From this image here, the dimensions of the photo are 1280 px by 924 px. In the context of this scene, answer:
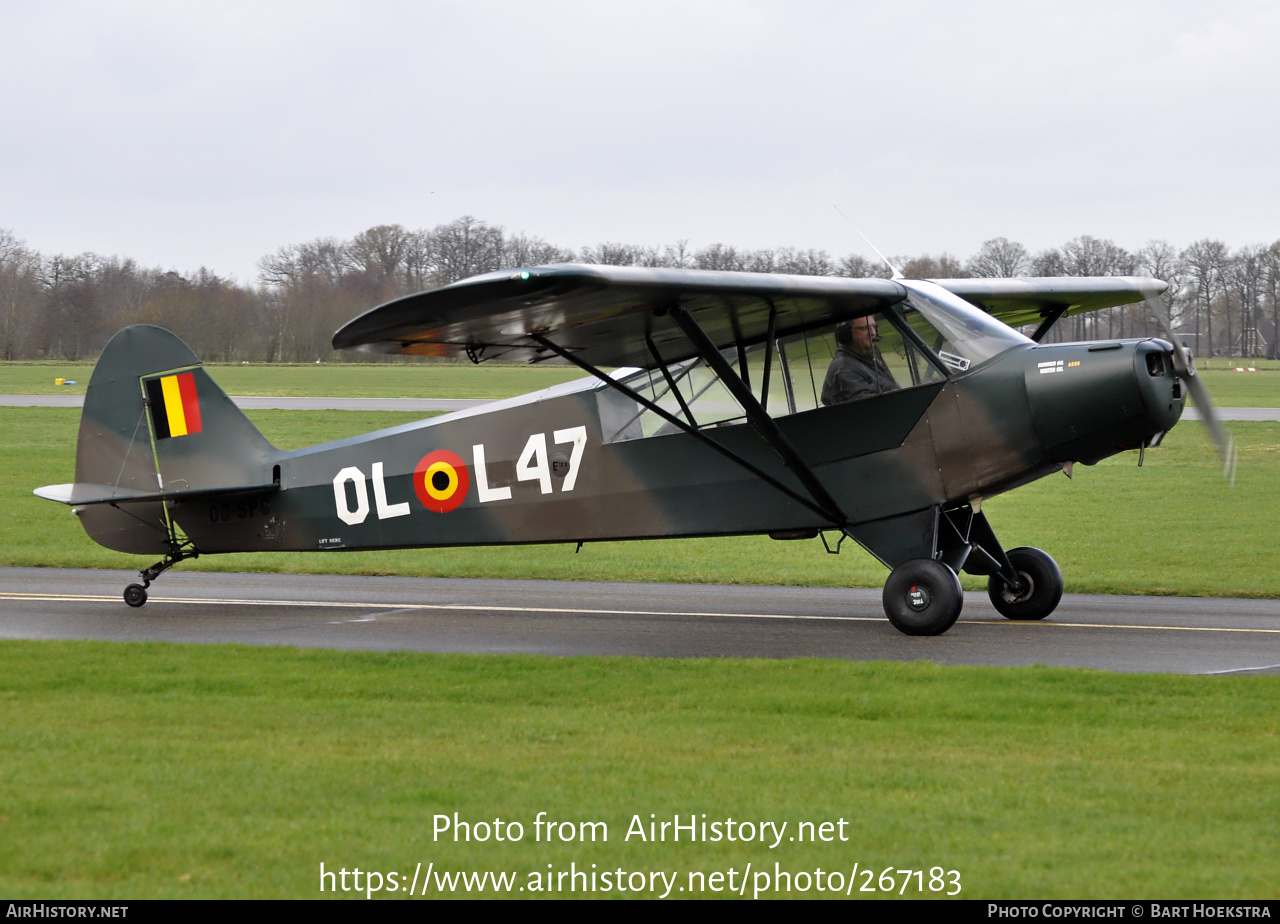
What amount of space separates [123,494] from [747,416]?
666 cm

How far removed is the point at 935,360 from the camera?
34.3 ft

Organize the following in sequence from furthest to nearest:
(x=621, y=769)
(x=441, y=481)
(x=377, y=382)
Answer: (x=377, y=382), (x=441, y=481), (x=621, y=769)

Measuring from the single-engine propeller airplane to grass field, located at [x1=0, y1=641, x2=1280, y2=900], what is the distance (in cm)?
221

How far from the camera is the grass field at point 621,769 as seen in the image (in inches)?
188

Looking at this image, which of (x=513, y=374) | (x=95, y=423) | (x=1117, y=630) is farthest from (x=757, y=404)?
(x=513, y=374)

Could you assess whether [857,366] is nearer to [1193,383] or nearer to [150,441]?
[1193,383]

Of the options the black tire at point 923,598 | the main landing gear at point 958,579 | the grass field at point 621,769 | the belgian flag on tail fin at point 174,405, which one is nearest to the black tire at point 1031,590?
the main landing gear at point 958,579

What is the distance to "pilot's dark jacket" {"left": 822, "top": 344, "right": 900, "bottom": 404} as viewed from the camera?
10625 mm

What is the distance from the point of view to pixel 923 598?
10312 millimetres

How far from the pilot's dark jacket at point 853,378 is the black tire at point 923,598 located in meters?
1.51

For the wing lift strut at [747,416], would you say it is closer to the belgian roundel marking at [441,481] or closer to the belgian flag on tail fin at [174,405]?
the belgian roundel marking at [441,481]

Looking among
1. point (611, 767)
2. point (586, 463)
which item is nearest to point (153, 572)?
point (586, 463)

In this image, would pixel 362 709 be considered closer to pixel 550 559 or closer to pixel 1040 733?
pixel 1040 733

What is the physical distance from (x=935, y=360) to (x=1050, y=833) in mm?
5910
